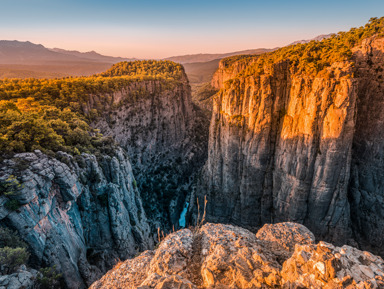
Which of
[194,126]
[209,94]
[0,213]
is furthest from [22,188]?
[209,94]

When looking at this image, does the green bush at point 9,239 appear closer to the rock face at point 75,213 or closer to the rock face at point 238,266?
the rock face at point 75,213

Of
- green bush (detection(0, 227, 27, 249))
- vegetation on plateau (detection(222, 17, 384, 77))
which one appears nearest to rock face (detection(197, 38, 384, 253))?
vegetation on plateau (detection(222, 17, 384, 77))

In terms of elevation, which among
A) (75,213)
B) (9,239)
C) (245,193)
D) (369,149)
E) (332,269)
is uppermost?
(332,269)

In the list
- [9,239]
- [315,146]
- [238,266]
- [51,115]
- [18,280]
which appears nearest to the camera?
[238,266]

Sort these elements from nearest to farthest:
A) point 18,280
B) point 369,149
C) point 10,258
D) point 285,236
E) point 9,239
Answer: point 18,280
point 10,258
point 9,239
point 285,236
point 369,149

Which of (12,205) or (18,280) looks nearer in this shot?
(18,280)

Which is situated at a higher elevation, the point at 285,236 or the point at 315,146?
the point at 315,146

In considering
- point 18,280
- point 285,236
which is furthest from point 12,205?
point 285,236

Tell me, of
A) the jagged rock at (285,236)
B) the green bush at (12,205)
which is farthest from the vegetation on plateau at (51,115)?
the jagged rock at (285,236)

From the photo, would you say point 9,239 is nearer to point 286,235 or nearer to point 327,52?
point 286,235
